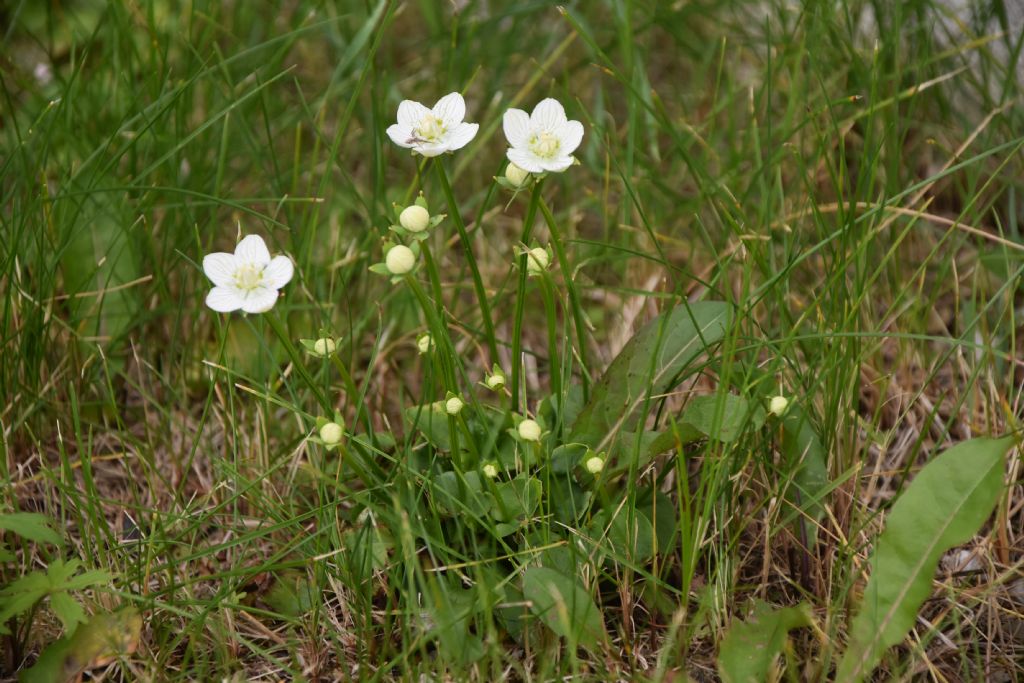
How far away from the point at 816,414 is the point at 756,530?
8.5 inches

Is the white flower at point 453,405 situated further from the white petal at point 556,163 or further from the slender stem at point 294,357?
the white petal at point 556,163

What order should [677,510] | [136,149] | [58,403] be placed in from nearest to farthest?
[677,510] < [58,403] < [136,149]

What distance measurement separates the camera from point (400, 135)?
1.29 meters

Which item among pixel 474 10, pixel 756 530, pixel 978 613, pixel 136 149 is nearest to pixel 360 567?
pixel 756 530

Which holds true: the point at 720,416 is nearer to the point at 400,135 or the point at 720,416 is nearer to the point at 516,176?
the point at 516,176

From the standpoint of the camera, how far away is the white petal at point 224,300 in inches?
46.9

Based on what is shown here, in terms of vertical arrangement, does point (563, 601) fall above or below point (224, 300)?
below

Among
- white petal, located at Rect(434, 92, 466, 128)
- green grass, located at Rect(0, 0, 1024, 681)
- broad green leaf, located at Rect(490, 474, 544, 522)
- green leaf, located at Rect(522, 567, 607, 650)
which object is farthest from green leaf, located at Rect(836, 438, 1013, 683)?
white petal, located at Rect(434, 92, 466, 128)

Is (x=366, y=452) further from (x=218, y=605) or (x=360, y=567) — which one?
(x=218, y=605)

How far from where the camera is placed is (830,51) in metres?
2.23

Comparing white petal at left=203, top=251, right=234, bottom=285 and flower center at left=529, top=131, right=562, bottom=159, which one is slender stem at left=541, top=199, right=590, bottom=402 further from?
white petal at left=203, top=251, right=234, bottom=285

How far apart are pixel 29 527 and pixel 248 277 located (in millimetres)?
455

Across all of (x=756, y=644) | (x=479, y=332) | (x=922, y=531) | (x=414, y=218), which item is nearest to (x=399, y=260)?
(x=414, y=218)

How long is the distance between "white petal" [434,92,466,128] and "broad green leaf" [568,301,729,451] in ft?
1.36
